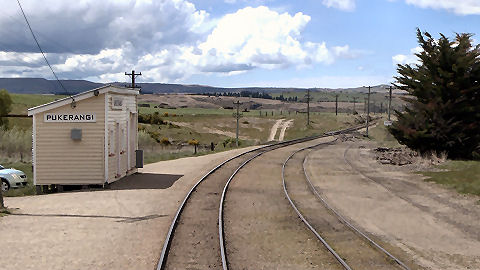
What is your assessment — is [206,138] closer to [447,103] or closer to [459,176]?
[447,103]

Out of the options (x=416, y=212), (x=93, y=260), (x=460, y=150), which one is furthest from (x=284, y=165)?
(x=93, y=260)

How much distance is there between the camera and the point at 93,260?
424 inches

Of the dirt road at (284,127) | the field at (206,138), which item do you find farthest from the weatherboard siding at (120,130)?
the dirt road at (284,127)

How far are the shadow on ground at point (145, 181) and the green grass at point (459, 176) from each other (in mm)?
12005

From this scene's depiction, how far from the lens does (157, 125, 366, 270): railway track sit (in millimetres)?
10625

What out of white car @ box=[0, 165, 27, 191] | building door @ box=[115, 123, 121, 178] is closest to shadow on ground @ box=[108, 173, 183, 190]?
building door @ box=[115, 123, 121, 178]

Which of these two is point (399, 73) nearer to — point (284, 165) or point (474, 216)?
point (284, 165)

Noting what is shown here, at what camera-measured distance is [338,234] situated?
45.1ft

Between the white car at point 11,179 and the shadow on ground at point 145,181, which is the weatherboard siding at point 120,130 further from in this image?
the white car at point 11,179

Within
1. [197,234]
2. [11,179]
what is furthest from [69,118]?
[197,234]

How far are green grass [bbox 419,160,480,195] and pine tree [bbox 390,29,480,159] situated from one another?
61.8 inches

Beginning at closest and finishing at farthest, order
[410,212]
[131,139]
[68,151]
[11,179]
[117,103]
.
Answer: [410,212] → [68,151] → [117,103] → [11,179] → [131,139]

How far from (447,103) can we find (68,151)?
67.5ft

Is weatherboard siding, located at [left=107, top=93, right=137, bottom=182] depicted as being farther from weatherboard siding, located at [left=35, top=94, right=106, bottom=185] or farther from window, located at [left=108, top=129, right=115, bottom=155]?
weatherboard siding, located at [left=35, top=94, right=106, bottom=185]
